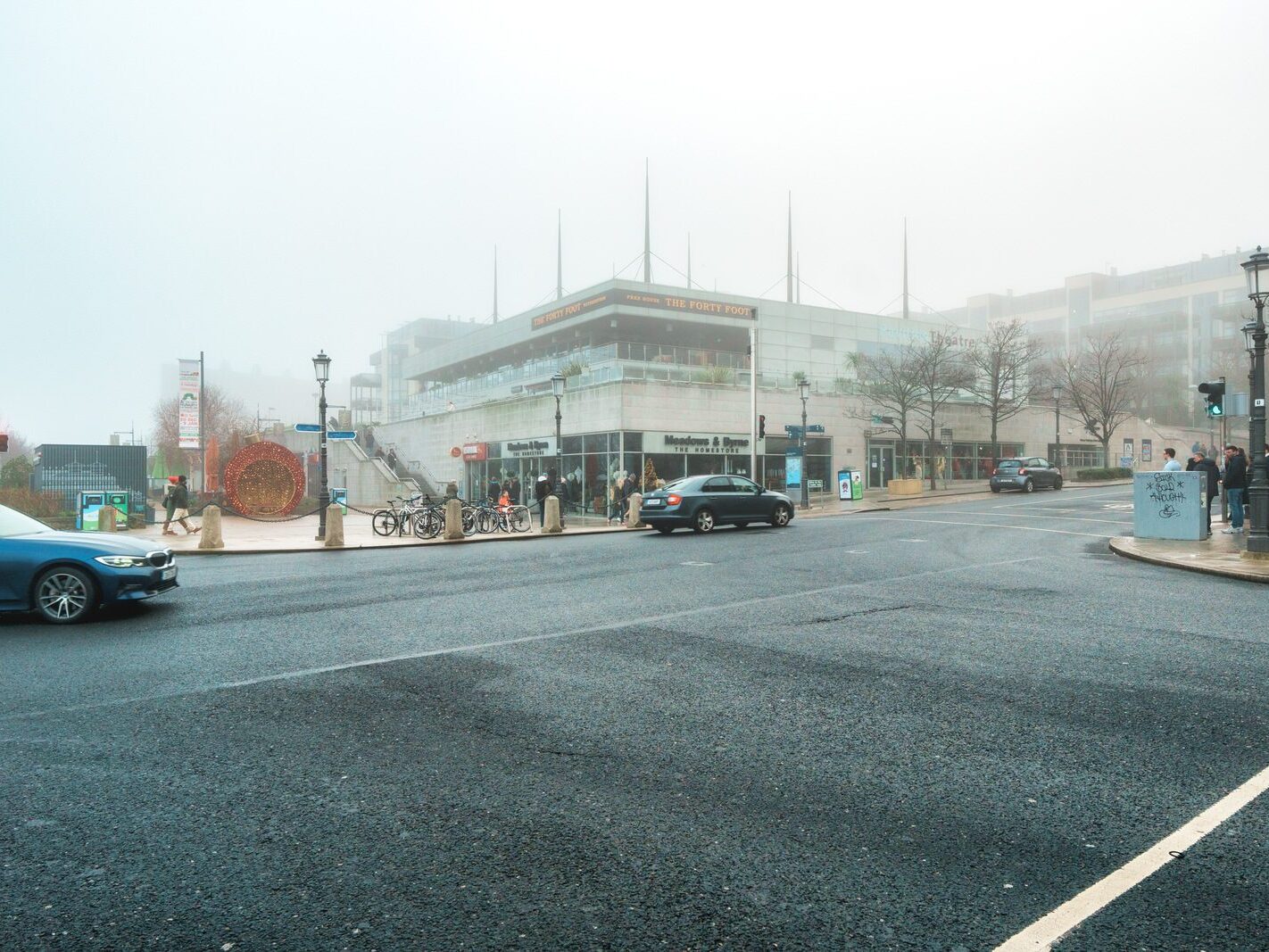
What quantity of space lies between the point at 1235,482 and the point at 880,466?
2586 cm

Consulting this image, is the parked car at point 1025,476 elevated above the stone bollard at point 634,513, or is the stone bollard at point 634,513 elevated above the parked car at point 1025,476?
the parked car at point 1025,476

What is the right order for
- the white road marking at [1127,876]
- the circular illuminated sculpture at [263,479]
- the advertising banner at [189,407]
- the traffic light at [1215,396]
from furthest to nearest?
the advertising banner at [189,407] → the circular illuminated sculpture at [263,479] → the traffic light at [1215,396] → the white road marking at [1127,876]

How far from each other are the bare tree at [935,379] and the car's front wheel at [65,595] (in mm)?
38956

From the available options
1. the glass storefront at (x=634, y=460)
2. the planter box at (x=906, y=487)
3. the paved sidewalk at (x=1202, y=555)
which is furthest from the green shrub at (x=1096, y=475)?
the paved sidewalk at (x=1202, y=555)

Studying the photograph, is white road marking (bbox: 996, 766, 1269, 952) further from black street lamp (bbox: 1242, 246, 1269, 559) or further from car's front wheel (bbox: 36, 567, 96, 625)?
black street lamp (bbox: 1242, 246, 1269, 559)

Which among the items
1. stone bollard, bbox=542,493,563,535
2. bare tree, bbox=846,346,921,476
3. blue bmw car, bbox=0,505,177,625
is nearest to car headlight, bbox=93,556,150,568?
blue bmw car, bbox=0,505,177,625

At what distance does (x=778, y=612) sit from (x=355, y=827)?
6.47 metres

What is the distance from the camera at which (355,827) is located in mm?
3783

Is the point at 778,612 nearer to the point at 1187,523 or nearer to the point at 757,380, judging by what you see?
the point at 1187,523

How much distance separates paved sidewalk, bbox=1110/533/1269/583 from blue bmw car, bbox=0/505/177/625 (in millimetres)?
14533

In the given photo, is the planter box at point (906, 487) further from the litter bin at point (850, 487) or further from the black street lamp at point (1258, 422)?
the black street lamp at point (1258, 422)

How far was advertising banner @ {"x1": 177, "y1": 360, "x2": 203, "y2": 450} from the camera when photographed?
111ft

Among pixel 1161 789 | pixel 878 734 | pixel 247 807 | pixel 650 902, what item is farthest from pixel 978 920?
pixel 247 807

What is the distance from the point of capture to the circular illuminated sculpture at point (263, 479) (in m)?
31.5
